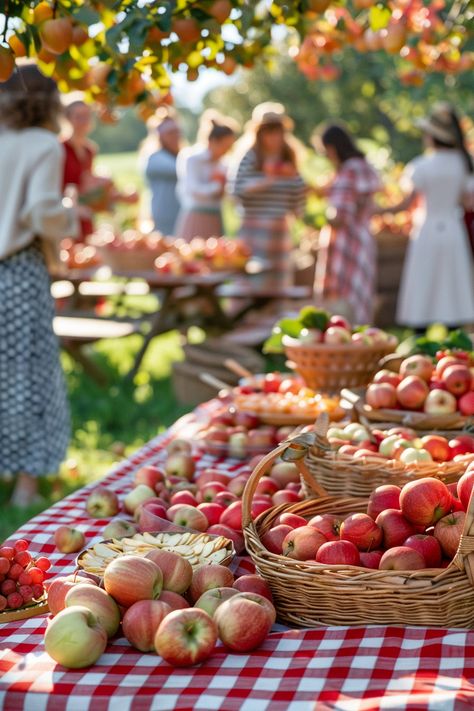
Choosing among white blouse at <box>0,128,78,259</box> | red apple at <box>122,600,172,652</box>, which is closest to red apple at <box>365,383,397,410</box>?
red apple at <box>122,600,172,652</box>

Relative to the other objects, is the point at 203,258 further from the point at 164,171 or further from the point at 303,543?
the point at 303,543

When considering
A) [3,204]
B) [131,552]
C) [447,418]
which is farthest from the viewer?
[3,204]

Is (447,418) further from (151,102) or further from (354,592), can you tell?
(151,102)

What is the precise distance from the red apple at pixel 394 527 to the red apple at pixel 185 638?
48 cm

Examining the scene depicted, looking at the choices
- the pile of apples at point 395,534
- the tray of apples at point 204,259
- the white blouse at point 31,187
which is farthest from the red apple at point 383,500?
the tray of apples at point 204,259

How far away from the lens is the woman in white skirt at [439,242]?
7.96 metres

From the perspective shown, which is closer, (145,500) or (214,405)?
(145,500)

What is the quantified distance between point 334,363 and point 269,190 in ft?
15.0

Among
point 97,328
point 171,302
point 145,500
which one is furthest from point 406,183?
point 145,500

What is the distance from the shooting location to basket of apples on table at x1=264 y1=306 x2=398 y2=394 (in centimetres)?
363

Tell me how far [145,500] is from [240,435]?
0.67 metres

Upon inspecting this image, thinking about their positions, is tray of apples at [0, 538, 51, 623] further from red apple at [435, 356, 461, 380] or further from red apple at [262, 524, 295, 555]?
red apple at [435, 356, 461, 380]

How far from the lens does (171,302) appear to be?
781 centimetres

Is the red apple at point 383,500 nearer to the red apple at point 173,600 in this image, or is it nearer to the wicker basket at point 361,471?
the wicker basket at point 361,471
